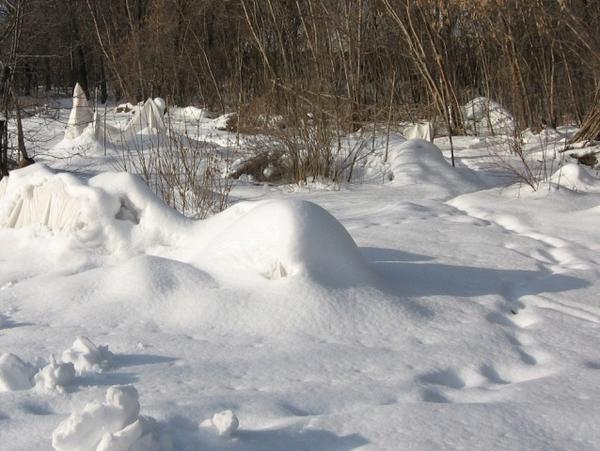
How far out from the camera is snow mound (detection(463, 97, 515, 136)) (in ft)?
33.9

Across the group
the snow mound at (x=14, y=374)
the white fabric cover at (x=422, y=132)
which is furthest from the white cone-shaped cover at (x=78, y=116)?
the snow mound at (x=14, y=374)

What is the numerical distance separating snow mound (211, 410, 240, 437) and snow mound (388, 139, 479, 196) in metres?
5.20

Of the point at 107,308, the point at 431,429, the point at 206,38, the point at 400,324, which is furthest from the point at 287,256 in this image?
the point at 206,38

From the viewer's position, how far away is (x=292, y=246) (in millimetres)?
3146

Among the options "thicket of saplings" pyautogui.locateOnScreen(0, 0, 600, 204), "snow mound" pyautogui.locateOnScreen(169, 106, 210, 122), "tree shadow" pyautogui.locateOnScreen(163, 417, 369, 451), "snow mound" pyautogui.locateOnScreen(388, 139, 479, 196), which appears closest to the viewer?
"tree shadow" pyautogui.locateOnScreen(163, 417, 369, 451)

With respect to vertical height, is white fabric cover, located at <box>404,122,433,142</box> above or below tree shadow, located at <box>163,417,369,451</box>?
above

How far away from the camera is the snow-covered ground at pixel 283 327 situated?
1.97m

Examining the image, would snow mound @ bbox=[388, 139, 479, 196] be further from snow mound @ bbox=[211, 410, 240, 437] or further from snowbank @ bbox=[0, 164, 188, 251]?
snow mound @ bbox=[211, 410, 240, 437]

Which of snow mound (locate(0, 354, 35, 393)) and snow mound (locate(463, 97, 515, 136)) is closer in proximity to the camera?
snow mound (locate(0, 354, 35, 393))

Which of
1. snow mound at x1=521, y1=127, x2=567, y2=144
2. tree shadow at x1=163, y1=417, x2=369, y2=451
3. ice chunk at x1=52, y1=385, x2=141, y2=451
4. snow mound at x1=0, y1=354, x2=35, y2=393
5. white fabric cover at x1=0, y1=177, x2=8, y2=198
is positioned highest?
snow mound at x1=521, y1=127, x2=567, y2=144

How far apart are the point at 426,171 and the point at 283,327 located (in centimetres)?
513

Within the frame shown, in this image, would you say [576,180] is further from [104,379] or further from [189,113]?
[189,113]

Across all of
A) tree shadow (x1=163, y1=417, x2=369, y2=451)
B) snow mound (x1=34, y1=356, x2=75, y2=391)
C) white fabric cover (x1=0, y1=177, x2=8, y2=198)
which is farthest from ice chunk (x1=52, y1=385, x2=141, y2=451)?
white fabric cover (x1=0, y1=177, x2=8, y2=198)

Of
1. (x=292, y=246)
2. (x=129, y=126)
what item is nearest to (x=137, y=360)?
(x=292, y=246)
